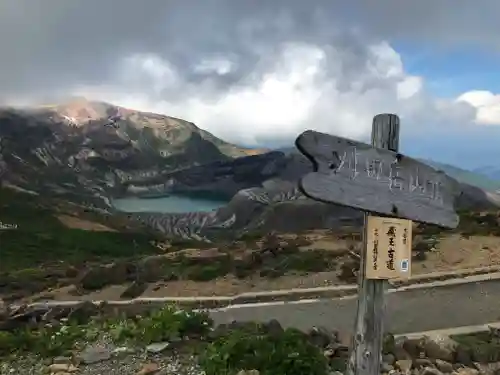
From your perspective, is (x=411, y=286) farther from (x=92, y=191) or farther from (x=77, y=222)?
(x=92, y=191)

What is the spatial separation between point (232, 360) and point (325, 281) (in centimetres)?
909

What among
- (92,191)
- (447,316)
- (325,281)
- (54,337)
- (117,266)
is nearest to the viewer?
(54,337)

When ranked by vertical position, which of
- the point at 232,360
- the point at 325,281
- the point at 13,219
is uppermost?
the point at 13,219

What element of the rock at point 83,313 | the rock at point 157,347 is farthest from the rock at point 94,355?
the rock at point 83,313

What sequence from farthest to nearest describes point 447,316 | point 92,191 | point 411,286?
point 92,191
point 411,286
point 447,316

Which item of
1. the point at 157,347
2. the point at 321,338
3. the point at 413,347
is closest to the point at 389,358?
the point at 413,347

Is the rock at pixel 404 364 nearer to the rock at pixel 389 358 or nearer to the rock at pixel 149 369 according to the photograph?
the rock at pixel 389 358

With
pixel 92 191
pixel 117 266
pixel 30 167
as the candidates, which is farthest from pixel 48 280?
pixel 30 167

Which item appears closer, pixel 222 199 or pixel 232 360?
pixel 232 360

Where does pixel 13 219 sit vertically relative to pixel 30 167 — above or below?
below

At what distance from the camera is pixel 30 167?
87.5m

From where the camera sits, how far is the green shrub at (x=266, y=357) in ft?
19.9

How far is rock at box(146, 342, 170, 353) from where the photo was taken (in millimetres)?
7629

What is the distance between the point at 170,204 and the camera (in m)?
77.1
